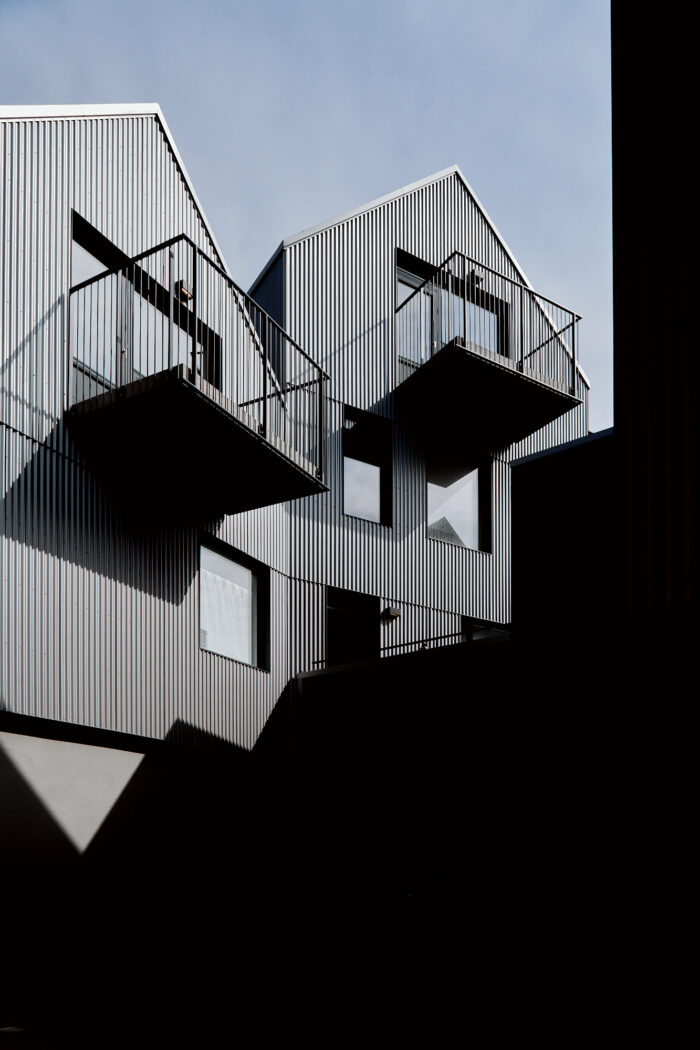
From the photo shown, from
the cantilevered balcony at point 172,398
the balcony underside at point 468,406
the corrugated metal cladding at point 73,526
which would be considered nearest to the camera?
the corrugated metal cladding at point 73,526

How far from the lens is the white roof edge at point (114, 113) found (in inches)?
415

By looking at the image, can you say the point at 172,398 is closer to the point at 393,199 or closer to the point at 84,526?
the point at 84,526

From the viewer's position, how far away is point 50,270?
10805mm

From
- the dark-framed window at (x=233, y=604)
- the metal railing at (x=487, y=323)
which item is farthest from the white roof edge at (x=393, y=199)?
the dark-framed window at (x=233, y=604)

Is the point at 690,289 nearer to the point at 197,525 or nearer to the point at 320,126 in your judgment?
the point at 197,525

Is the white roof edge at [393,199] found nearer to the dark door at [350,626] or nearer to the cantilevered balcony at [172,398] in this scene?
the cantilevered balcony at [172,398]

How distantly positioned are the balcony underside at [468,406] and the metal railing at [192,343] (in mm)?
2044

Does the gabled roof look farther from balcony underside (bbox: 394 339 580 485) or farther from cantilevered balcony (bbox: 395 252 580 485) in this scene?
balcony underside (bbox: 394 339 580 485)

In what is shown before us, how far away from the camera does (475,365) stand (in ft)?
51.9

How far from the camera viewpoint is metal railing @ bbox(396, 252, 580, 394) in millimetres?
17000

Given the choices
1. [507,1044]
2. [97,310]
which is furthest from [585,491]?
[97,310]

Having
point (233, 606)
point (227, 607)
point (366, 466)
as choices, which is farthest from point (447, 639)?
point (227, 607)

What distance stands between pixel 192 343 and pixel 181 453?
1.60 m

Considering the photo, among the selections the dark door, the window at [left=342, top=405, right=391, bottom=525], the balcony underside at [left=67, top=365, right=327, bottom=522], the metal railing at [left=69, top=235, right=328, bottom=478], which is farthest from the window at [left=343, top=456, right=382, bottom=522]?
the balcony underside at [left=67, top=365, right=327, bottom=522]
